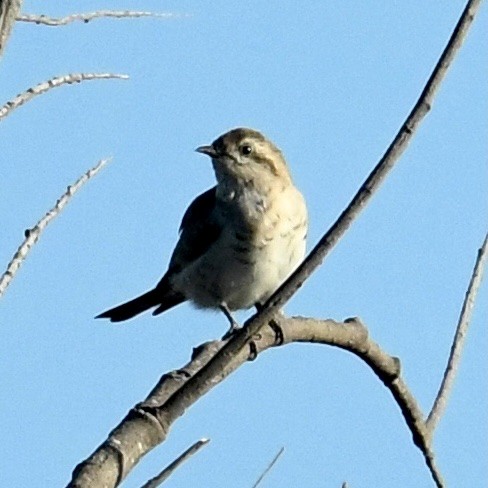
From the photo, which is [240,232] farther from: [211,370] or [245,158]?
[211,370]

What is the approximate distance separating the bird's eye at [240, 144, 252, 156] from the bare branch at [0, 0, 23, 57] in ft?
16.6

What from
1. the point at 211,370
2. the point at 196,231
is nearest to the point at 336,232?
the point at 211,370

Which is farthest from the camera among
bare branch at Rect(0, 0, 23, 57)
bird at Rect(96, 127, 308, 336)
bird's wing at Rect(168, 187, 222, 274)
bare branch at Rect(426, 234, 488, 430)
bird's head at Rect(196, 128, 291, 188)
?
bird's head at Rect(196, 128, 291, 188)

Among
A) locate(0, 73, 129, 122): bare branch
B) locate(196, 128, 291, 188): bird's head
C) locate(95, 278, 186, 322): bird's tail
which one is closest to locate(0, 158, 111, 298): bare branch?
locate(0, 73, 129, 122): bare branch

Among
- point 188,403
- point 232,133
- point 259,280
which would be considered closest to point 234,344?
point 188,403

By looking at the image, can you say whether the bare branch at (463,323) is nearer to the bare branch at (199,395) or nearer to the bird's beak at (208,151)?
the bare branch at (199,395)

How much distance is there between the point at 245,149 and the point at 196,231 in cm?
A: 60

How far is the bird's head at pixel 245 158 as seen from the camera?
767 cm

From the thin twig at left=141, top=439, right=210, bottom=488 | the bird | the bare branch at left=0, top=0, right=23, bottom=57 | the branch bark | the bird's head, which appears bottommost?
the thin twig at left=141, top=439, right=210, bottom=488

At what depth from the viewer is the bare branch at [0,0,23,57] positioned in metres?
2.70

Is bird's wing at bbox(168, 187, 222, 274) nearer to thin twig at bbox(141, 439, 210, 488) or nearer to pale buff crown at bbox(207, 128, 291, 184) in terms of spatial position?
pale buff crown at bbox(207, 128, 291, 184)

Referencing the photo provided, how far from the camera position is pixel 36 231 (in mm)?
3230

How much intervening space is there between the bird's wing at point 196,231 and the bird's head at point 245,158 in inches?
6.8

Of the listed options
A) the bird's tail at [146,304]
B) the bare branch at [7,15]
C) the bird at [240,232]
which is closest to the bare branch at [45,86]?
the bare branch at [7,15]
